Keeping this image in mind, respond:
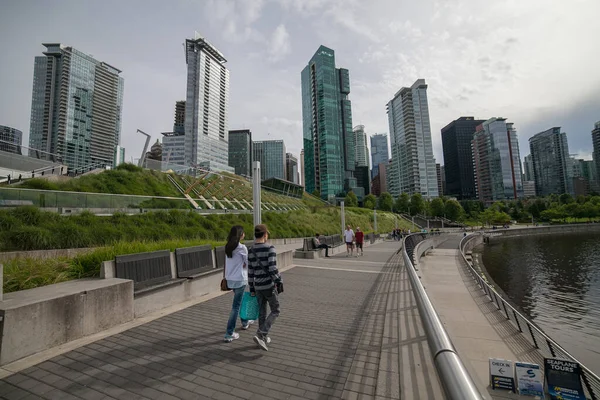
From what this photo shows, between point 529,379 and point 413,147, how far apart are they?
570ft

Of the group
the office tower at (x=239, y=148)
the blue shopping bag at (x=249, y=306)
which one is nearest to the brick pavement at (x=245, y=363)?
the blue shopping bag at (x=249, y=306)

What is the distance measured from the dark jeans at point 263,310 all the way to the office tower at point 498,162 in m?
208

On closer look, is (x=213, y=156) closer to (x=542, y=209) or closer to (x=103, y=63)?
(x=103, y=63)

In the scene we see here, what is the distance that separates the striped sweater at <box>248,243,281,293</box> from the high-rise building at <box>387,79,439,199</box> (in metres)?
163

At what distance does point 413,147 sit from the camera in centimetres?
16225

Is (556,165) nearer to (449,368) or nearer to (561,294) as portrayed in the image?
(561,294)

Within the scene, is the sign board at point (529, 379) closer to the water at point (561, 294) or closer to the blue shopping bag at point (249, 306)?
the blue shopping bag at point (249, 306)

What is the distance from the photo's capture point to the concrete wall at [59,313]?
11.4 feet

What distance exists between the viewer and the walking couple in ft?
13.5

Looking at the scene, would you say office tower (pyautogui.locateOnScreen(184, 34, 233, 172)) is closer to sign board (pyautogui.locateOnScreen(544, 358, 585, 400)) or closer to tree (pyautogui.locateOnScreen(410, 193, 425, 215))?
tree (pyautogui.locateOnScreen(410, 193, 425, 215))

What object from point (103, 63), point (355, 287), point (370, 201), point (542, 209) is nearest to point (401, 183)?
point (542, 209)

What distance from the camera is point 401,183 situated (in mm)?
167625

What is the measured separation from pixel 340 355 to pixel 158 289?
160 inches

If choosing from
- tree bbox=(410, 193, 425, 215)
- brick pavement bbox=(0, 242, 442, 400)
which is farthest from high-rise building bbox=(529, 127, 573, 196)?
brick pavement bbox=(0, 242, 442, 400)
